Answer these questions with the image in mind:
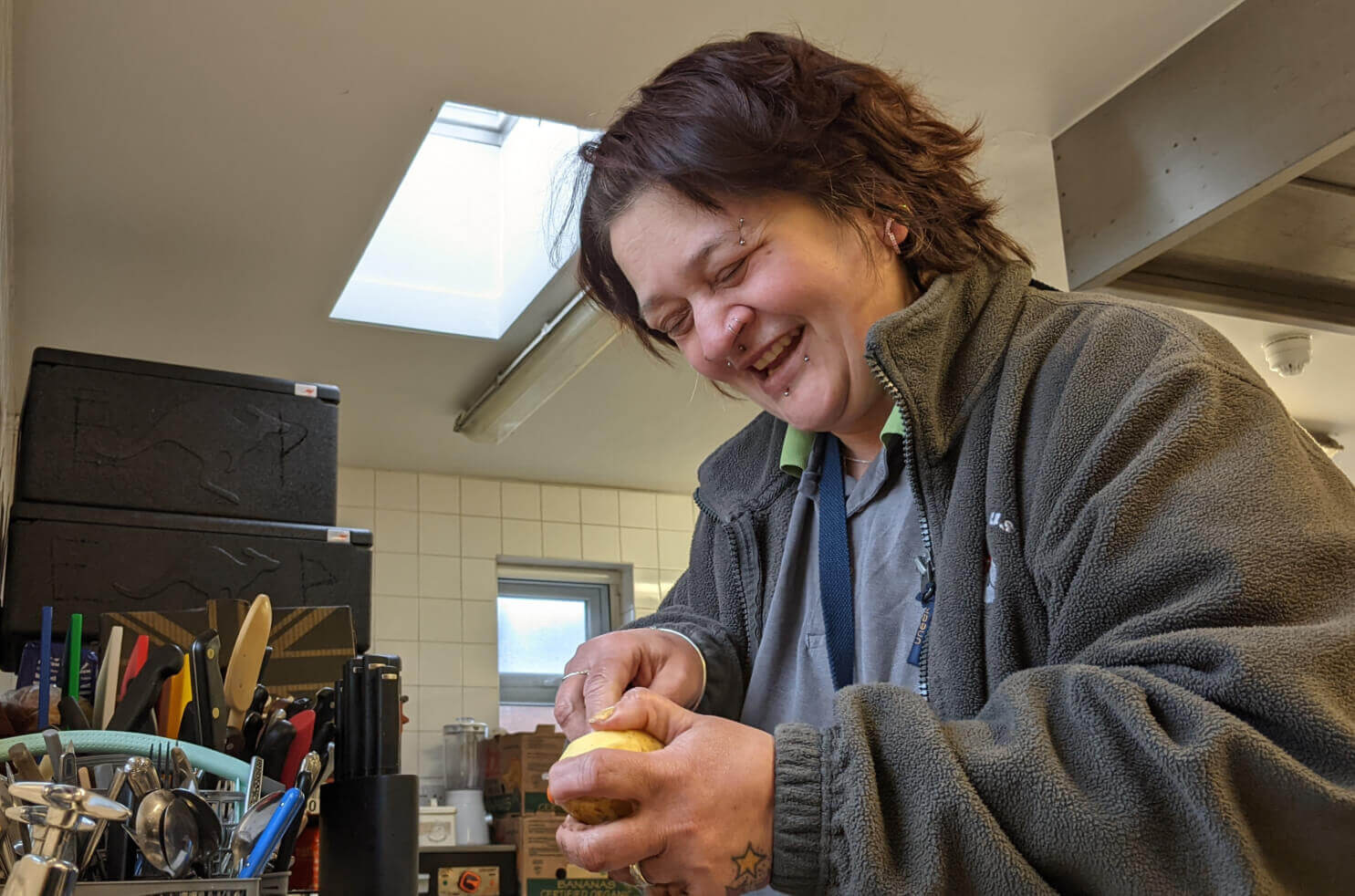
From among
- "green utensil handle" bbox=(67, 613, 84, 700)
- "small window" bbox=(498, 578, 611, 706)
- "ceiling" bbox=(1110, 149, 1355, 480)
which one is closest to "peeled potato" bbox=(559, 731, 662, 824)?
"green utensil handle" bbox=(67, 613, 84, 700)

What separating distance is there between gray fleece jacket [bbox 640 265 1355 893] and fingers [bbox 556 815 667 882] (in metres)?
0.06

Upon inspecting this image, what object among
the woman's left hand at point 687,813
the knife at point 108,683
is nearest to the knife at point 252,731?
the knife at point 108,683

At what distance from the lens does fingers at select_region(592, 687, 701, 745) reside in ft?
2.29

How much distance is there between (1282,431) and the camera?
2.31ft

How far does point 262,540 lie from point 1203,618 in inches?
50.3

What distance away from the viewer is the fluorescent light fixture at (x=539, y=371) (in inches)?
144

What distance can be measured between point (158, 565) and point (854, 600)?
3.19ft

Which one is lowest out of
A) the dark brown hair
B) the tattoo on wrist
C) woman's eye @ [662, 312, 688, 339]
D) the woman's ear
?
the tattoo on wrist

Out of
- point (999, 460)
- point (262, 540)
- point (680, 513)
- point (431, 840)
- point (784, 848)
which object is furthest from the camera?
point (680, 513)

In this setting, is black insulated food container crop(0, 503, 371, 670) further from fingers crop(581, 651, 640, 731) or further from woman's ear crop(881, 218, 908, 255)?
woman's ear crop(881, 218, 908, 255)

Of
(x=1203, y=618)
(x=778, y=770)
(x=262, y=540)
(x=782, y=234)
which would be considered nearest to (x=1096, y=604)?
(x=1203, y=618)

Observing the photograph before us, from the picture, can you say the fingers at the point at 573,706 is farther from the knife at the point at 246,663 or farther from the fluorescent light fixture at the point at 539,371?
the fluorescent light fixture at the point at 539,371

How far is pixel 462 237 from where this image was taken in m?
3.94

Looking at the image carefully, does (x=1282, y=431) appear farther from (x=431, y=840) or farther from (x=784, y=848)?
(x=431, y=840)
